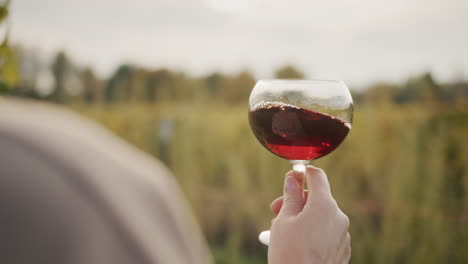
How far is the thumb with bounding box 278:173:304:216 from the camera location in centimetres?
184

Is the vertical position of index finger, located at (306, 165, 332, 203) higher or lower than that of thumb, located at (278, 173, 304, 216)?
higher

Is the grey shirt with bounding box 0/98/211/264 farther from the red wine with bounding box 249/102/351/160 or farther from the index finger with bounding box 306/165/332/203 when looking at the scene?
the red wine with bounding box 249/102/351/160

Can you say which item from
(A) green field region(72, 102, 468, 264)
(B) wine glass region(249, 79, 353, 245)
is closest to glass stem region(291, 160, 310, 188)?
(B) wine glass region(249, 79, 353, 245)

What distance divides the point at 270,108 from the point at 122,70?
631cm

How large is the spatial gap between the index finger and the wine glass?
0.74 feet

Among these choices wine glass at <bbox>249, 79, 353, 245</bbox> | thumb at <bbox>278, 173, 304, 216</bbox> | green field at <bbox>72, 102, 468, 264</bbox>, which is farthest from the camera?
green field at <bbox>72, 102, 468, 264</bbox>

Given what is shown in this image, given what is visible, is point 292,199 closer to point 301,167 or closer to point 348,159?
point 301,167

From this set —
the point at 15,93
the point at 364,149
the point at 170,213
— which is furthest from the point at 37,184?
the point at 15,93

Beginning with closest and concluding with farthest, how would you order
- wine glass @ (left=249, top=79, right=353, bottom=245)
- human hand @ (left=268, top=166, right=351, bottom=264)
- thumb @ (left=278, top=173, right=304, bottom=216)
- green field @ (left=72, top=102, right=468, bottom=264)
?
human hand @ (left=268, top=166, right=351, bottom=264), thumb @ (left=278, top=173, right=304, bottom=216), wine glass @ (left=249, top=79, right=353, bottom=245), green field @ (left=72, top=102, right=468, bottom=264)

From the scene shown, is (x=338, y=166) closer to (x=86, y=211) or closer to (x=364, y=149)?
(x=364, y=149)

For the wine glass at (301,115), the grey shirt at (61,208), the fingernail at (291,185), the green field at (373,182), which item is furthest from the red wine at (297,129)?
the green field at (373,182)

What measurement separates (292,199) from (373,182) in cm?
381

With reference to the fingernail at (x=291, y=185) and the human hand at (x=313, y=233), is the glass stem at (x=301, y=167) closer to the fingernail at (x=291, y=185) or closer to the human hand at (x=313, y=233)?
the fingernail at (x=291, y=185)

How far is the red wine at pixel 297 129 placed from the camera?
6.73 ft
